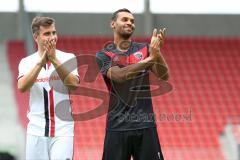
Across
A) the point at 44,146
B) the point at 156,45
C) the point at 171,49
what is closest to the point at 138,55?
the point at 156,45

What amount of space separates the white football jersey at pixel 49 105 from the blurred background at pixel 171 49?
4.91 metres

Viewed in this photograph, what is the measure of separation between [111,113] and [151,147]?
378 millimetres

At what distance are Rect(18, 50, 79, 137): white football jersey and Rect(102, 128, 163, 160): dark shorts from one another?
1.03 feet

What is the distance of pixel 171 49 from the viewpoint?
11.7 m

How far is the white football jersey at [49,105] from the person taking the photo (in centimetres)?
486

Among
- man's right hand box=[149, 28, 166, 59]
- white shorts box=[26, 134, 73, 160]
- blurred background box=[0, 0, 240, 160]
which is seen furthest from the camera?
blurred background box=[0, 0, 240, 160]

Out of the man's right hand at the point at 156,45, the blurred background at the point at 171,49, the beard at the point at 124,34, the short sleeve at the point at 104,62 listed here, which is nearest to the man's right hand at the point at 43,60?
the short sleeve at the point at 104,62

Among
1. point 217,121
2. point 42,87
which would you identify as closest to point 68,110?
point 42,87

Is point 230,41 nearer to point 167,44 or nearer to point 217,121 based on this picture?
point 167,44

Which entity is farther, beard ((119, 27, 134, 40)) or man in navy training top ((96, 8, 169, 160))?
beard ((119, 27, 134, 40))

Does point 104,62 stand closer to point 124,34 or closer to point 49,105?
point 124,34

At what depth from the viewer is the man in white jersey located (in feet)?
15.8

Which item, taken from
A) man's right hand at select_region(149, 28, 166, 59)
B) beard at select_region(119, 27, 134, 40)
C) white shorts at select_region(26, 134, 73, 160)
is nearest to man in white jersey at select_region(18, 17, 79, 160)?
white shorts at select_region(26, 134, 73, 160)

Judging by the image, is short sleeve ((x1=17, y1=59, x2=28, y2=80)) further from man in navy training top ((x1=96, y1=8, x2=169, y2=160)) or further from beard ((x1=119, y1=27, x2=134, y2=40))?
beard ((x1=119, y1=27, x2=134, y2=40))
